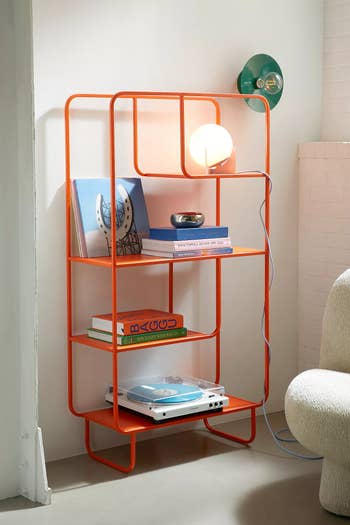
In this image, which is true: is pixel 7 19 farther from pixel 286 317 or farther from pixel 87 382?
pixel 286 317

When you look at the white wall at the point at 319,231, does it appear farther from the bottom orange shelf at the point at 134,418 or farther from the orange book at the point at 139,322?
the orange book at the point at 139,322

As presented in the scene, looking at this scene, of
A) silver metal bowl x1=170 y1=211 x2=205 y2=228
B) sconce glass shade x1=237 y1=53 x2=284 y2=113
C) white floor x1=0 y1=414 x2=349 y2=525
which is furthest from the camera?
sconce glass shade x1=237 y1=53 x2=284 y2=113

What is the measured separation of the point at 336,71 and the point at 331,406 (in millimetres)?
2038

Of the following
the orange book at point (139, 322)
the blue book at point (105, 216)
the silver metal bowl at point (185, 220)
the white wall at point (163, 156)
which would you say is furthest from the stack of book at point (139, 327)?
the silver metal bowl at point (185, 220)

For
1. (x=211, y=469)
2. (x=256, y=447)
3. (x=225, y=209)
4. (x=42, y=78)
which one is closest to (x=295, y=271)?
(x=225, y=209)

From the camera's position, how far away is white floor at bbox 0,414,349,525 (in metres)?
3.08

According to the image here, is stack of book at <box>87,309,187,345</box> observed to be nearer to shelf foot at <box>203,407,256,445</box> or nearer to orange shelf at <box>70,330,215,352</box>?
orange shelf at <box>70,330,215,352</box>

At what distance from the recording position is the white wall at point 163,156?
3.57 meters

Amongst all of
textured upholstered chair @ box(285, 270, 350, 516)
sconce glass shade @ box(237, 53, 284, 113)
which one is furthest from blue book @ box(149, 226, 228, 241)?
sconce glass shade @ box(237, 53, 284, 113)

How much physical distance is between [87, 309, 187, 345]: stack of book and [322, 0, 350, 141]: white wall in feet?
4.51

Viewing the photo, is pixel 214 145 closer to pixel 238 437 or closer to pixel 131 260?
pixel 131 260

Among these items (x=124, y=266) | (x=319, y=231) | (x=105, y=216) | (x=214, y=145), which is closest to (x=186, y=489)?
(x=124, y=266)

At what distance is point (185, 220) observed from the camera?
3.64 m

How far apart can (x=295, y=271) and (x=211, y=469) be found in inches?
49.6
